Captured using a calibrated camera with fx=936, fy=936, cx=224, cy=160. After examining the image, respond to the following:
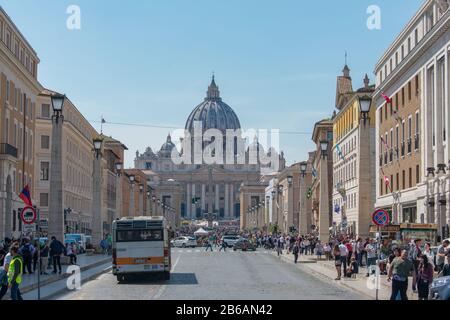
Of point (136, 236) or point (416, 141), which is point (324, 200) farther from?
point (136, 236)

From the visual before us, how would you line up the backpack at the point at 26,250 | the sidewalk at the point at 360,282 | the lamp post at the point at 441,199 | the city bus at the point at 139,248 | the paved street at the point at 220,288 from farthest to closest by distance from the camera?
the lamp post at the point at 441,199
the backpack at the point at 26,250
the city bus at the point at 139,248
the sidewalk at the point at 360,282
the paved street at the point at 220,288

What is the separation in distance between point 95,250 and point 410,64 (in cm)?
2484

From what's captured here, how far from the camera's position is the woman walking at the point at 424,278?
23.9 meters

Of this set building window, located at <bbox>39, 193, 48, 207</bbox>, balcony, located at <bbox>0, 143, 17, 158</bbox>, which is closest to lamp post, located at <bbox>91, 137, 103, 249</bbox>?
balcony, located at <bbox>0, 143, 17, 158</bbox>

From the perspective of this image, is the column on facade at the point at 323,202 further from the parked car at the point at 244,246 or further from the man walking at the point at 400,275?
the man walking at the point at 400,275

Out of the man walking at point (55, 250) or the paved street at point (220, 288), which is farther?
the man walking at point (55, 250)

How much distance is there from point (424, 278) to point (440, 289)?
1.61 m

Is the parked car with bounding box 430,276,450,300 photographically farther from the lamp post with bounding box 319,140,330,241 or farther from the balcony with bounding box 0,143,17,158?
the balcony with bounding box 0,143,17,158

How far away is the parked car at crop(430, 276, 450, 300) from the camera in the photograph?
21.6m

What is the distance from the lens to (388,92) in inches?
2415

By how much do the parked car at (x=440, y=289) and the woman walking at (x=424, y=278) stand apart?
1.82 feet

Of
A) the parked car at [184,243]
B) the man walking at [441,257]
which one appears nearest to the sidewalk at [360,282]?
the man walking at [441,257]
